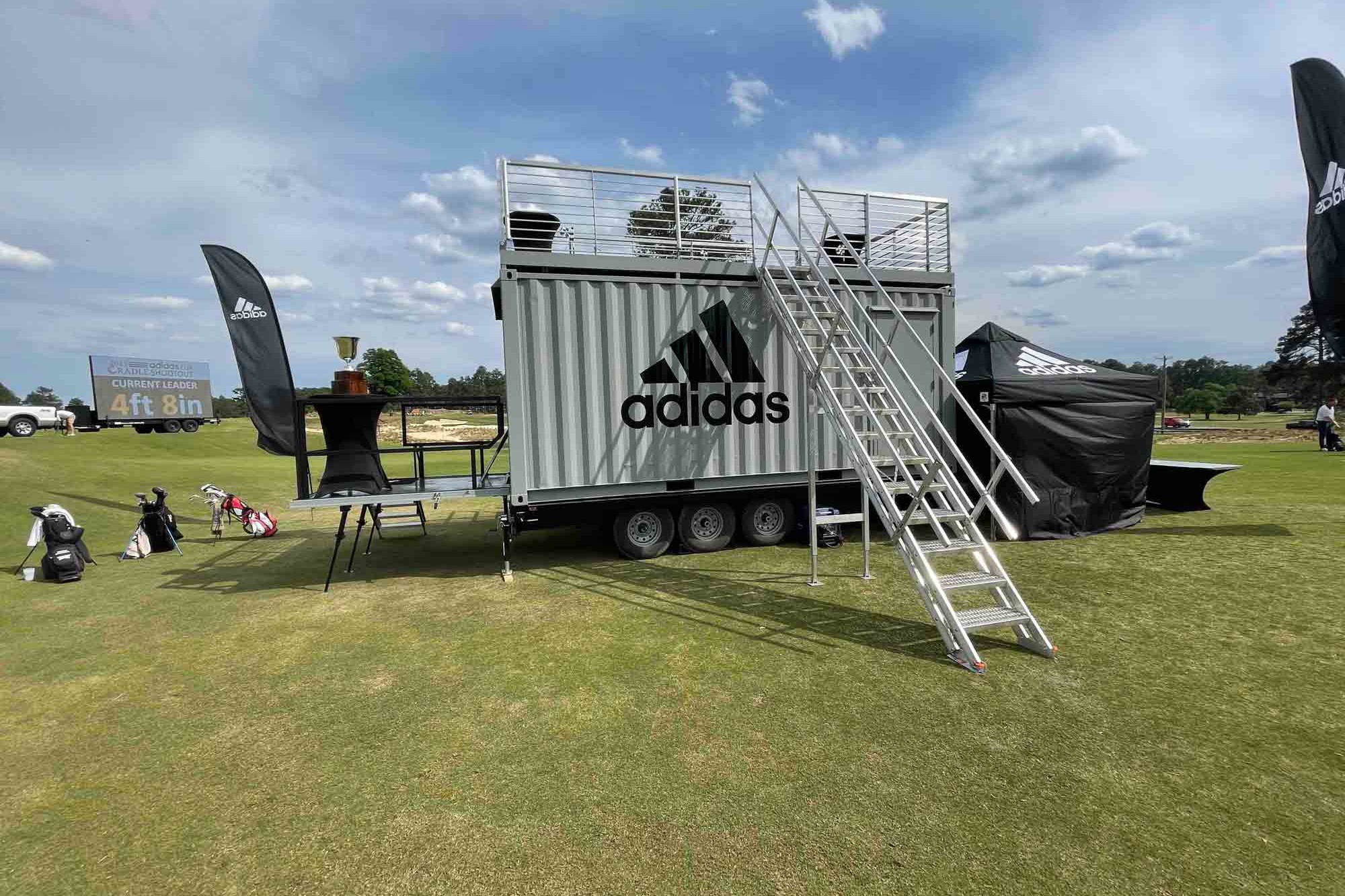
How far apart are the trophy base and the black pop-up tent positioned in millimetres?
7808

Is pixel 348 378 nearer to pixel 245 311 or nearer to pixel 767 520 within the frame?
pixel 245 311

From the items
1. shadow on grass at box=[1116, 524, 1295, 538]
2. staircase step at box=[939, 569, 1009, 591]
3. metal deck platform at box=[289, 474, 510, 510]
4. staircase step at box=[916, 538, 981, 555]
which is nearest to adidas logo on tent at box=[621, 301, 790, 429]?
metal deck platform at box=[289, 474, 510, 510]

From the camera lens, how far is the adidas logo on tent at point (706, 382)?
7.16 m

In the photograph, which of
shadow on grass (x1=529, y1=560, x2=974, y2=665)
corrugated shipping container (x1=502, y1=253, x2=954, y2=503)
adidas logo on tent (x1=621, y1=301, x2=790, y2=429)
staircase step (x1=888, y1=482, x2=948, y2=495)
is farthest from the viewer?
adidas logo on tent (x1=621, y1=301, x2=790, y2=429)

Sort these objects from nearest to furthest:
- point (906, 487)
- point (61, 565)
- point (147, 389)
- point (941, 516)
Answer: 1. point (941, 516)
2. point (906, 487)
3. point (61, 565)
4. point (147, 389)

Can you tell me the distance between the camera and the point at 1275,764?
10.1 feet

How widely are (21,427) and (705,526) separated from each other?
1232 inches

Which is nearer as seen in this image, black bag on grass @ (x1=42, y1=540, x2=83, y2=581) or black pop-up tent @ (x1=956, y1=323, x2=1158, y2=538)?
black bag on grass @ (x1=42, y1=540, x2=83, y2=581)

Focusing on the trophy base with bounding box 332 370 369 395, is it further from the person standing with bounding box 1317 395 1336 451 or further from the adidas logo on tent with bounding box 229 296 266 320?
the person standing with bounding box 1317 395 1336 451

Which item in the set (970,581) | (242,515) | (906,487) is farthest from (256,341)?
(970,581)

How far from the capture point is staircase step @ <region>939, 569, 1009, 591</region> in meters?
4.55

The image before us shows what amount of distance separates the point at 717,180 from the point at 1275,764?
22.8 feet

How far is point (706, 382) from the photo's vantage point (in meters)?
7.34

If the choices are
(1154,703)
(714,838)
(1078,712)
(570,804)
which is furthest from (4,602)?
(1154,703)
